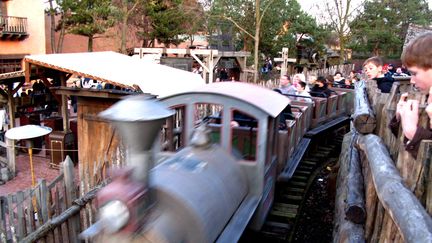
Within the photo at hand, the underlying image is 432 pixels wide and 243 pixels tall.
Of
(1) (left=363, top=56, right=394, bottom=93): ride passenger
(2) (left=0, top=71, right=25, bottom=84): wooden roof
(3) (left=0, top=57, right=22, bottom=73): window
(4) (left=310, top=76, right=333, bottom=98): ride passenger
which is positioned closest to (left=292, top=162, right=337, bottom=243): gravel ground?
(1) (left=363, top=56, right=394, bottom=93): ride passenger

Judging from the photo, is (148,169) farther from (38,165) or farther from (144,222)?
(38,165)

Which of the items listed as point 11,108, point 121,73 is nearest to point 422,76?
point 121,73

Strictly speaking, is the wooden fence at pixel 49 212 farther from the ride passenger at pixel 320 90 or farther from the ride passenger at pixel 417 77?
the ride passenger at pixel 320 90

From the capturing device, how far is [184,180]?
338 centimetres

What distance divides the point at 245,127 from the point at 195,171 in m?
1.57

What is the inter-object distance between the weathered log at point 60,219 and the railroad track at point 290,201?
2127mm

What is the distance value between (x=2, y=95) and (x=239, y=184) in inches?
421

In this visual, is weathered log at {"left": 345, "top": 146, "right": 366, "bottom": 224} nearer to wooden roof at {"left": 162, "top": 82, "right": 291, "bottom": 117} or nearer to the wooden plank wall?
the wooden plank wall

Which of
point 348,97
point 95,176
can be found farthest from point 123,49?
point 95,176

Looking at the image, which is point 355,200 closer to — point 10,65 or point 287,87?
point 287,87

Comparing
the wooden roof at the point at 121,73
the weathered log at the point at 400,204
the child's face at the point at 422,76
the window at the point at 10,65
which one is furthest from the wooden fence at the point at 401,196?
the window at the point at 10,65

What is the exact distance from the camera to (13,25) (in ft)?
76.6

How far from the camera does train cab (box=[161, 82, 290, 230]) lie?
15.0 ft

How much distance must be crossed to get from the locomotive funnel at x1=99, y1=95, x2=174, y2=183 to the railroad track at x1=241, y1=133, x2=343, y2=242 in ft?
8.55
